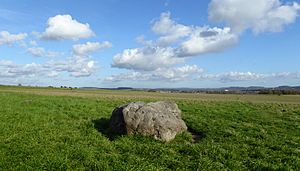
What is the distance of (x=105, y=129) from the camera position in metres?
20.5

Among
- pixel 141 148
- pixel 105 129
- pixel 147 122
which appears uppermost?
pixel 147 122

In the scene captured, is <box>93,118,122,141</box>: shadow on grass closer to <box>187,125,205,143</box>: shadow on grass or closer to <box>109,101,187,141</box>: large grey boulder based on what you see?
<box>109,101,187,141</box>: large grey boulder

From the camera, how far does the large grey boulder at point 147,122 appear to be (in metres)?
18.0

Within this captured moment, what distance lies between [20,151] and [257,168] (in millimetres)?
10086

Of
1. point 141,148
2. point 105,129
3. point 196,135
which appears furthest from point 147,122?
point 105,129

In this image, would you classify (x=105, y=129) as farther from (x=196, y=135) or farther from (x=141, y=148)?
(x=196, y=135)

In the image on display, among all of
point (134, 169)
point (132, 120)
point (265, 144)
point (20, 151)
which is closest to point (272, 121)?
point (265, 144)

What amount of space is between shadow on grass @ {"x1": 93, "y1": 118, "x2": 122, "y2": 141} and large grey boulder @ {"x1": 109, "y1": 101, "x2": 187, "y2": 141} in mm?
301

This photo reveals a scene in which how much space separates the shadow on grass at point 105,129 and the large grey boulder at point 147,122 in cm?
30

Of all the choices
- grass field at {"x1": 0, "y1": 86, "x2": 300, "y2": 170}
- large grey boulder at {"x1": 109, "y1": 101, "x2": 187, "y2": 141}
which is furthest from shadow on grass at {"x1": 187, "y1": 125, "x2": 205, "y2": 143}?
large grey boulder at {"x1": 109, "y1": 101, "x2": 187, "y2": 141}

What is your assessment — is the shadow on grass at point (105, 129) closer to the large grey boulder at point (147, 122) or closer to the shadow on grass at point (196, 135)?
the large grey boulder at point (147, 122)

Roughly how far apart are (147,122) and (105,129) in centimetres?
357

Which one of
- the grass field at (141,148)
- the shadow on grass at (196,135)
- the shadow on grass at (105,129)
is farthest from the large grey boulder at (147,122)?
the shadow on grass at (196,135)

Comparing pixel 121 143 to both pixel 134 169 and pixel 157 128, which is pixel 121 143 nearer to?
pixel 157 128
